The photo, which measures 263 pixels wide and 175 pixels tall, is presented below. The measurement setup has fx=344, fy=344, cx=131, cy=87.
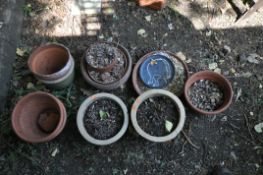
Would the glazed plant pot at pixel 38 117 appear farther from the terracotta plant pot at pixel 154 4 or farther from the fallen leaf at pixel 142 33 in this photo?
the terracotta plant pot at pixel 154 4

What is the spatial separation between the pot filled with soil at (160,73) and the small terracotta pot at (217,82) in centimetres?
9

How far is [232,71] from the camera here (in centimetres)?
323

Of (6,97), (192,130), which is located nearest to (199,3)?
(192,130)

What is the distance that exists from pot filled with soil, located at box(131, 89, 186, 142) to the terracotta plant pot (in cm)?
96

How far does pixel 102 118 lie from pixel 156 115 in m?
0.46

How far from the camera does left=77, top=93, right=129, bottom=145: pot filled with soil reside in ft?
9.22

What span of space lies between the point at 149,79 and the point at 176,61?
1.02ft

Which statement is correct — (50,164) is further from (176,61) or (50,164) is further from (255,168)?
(255,168)

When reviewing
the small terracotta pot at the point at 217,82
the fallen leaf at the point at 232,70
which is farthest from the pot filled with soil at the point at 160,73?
the fallen leaf at the point at 232,70

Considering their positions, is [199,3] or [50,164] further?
[199,3]

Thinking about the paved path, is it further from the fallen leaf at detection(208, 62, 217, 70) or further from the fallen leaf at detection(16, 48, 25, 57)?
the fallen leaf at detection(208, 62, 217, 70)

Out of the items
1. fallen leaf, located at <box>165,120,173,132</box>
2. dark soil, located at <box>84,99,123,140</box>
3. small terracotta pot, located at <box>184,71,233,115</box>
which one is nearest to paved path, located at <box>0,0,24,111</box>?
dark soil, located at <box>84,99,123,140</box>

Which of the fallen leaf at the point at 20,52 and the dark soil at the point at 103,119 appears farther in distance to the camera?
the fallen leaf at the point at 20,52

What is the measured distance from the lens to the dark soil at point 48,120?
9.55 feet
